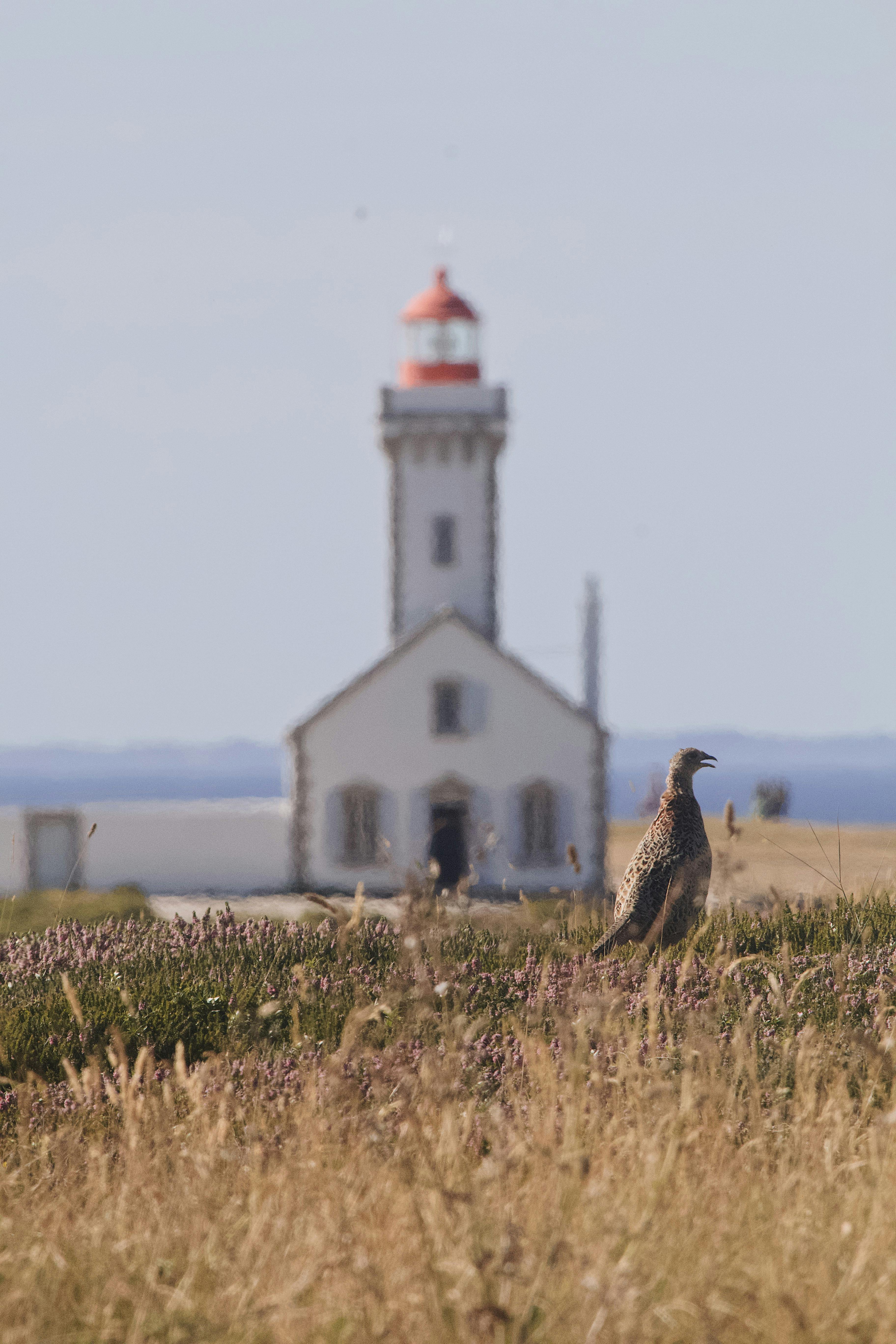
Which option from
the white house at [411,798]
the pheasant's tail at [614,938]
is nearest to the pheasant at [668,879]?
the pheasant's tail at [614,938]

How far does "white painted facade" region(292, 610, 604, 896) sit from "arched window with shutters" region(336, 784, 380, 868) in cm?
7

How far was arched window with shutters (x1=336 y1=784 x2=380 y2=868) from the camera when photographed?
91.2 ft

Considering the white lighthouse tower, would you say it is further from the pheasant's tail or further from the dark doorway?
the pheasant's tail

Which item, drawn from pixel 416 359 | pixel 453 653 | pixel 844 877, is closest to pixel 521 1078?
pixel 844 877

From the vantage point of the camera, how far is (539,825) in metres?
27.8

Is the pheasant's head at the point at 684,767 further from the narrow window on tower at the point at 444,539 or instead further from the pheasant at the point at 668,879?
the narrow window on tower at the point at 444,539

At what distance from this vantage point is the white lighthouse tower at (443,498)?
29562 mm

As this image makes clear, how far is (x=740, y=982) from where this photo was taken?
6.62 meters

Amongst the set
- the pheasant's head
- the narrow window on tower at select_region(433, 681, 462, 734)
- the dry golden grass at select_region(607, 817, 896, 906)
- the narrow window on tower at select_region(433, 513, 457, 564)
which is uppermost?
the narrow window on tower at select_region(433, 513, 457, 564)

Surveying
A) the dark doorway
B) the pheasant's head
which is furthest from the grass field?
the dark doorway

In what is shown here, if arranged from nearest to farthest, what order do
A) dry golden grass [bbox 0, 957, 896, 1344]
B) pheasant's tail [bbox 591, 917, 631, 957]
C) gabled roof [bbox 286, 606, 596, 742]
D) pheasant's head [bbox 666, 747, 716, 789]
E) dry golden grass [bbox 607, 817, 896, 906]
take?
dry golden grass [bbox 0, 957, 896, 1344], pheasant's tail [bbox 591, 917, 631, 957], dry golden grass [bbox 607, 817, 896, 906], pheasant's head [bbox 666, 747, 716, 789], gabled roof [bbox 286, 606, 596, 742]

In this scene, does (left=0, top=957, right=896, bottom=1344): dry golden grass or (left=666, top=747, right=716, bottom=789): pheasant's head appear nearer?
(left=0, top=957, right=896, bottom=1344): dry golden grass

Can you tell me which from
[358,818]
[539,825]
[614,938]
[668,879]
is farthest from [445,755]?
[614,938]

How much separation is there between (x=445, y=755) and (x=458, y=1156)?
23.8 meters
